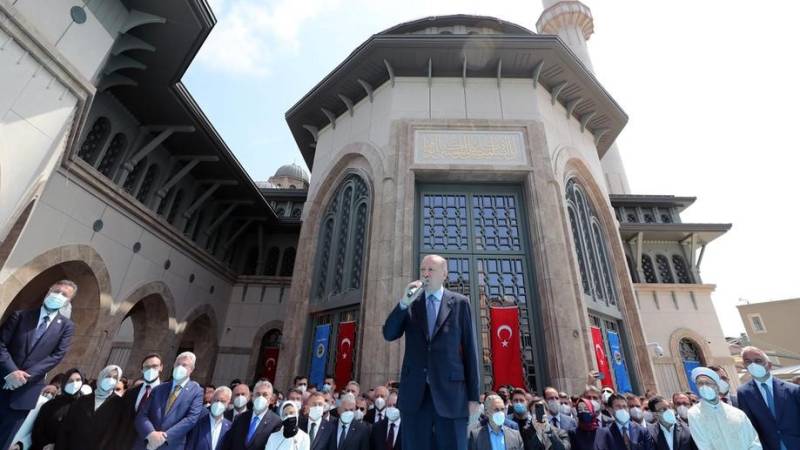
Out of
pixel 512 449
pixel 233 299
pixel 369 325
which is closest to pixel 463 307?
pixel 512 449

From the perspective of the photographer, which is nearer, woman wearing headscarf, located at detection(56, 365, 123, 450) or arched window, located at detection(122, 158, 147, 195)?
woman wearing headscarf, located at detection(56, 365, 123, 450)

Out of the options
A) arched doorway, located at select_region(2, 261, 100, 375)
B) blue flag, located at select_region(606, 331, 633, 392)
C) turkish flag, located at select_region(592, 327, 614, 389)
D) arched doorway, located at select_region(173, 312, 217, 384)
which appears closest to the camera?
turkish flag, located at select_region(592, 327, 614, 389)

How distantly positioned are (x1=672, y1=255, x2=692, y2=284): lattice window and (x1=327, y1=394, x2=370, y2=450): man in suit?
17227mm

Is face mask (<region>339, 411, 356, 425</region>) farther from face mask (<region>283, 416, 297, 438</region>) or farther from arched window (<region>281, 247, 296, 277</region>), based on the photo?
arched window (<region>281, 247, 296, 277</region>)

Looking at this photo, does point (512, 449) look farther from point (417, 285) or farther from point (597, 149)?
point (597, 149)

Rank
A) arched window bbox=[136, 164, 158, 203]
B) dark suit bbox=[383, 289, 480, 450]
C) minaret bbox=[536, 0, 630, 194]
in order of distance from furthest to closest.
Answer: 1. minaret bbox=[536, 0, 630, 194]
2. arched window bbox=[136, 164, 158, 203]
3. dark suit bbox=[383, 289, 480, 450]

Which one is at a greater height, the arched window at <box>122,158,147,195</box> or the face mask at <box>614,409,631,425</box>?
the arched window at <box>122,158,147,195</box>

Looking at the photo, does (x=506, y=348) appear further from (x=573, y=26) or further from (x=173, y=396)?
(x=573, y=26)

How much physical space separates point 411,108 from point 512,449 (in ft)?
28.7

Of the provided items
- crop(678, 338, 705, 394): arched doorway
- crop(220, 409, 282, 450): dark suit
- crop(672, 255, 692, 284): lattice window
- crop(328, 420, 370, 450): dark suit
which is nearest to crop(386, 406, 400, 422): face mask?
crop(328, 420, 370, 450): dark suit

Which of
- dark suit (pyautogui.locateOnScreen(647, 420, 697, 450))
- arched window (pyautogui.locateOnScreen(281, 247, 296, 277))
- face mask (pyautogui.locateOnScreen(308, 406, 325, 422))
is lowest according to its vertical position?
dark suit (pyautogui.locateOnScreen(647, 420, 697, 450))

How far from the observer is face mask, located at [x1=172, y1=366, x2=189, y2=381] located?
12.6 ft

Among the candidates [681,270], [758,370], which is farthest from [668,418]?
[681,270]

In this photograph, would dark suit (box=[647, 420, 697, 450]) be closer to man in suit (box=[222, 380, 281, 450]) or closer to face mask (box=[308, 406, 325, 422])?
face mask (box=[308, 406, 325, 422])
